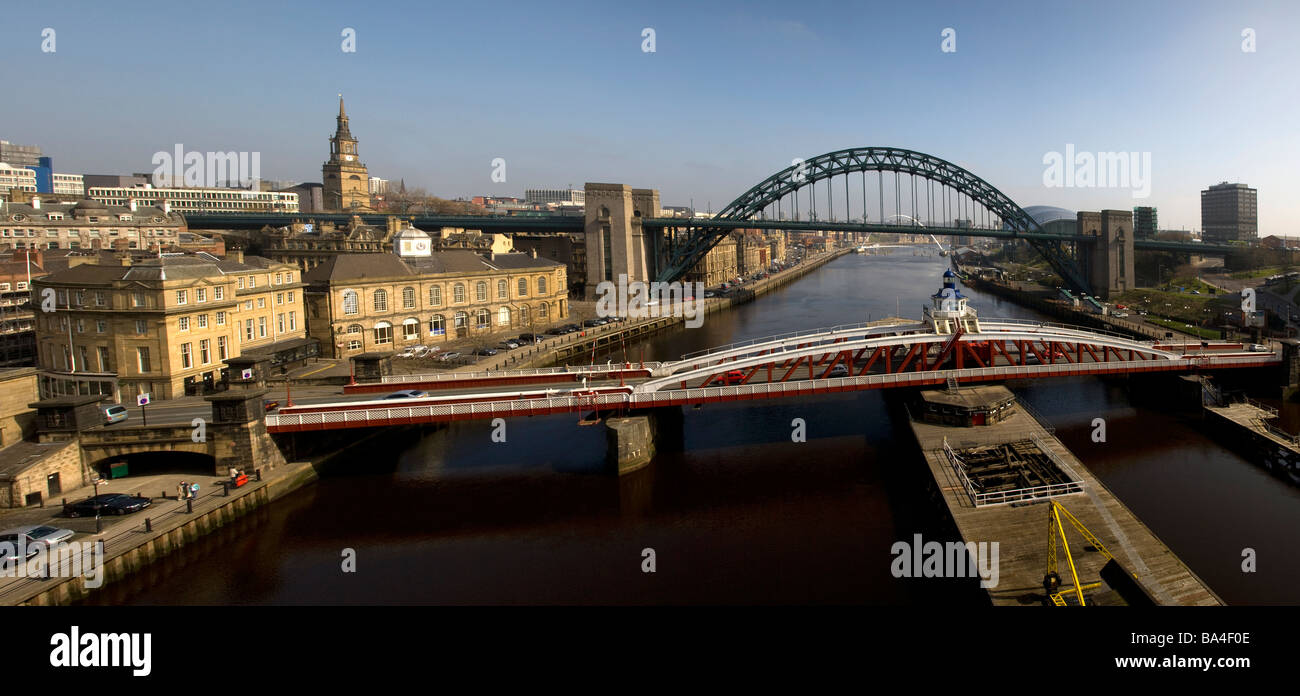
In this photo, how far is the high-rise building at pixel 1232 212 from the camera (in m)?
132

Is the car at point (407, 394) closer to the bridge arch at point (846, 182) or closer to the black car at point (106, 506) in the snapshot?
the black car at point (106, 506)

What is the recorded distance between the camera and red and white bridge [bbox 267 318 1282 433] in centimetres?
2109

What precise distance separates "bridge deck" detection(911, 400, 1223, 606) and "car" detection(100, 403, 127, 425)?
836 inches

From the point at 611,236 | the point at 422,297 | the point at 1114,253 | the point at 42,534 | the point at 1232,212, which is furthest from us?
the point at 1232,212

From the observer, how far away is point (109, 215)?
56938mm

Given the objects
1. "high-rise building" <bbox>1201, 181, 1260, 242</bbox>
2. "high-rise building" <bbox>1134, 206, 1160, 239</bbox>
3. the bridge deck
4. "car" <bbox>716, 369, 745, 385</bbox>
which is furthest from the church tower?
"high-rise building" <bbox>1201, 181, 1260, 242</bbox>

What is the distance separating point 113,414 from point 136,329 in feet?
20.5

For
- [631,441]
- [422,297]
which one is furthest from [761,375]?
[422,297]

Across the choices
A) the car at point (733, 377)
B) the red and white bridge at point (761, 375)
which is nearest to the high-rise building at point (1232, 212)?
the red and white bridge at point (761, 375)

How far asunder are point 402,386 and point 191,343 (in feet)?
27.0

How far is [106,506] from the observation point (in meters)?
16.8

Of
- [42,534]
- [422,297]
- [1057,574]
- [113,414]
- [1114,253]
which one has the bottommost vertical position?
[1057,574]

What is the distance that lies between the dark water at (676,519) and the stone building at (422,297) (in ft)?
45.1

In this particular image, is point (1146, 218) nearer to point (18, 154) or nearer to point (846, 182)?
point (846, 182)
